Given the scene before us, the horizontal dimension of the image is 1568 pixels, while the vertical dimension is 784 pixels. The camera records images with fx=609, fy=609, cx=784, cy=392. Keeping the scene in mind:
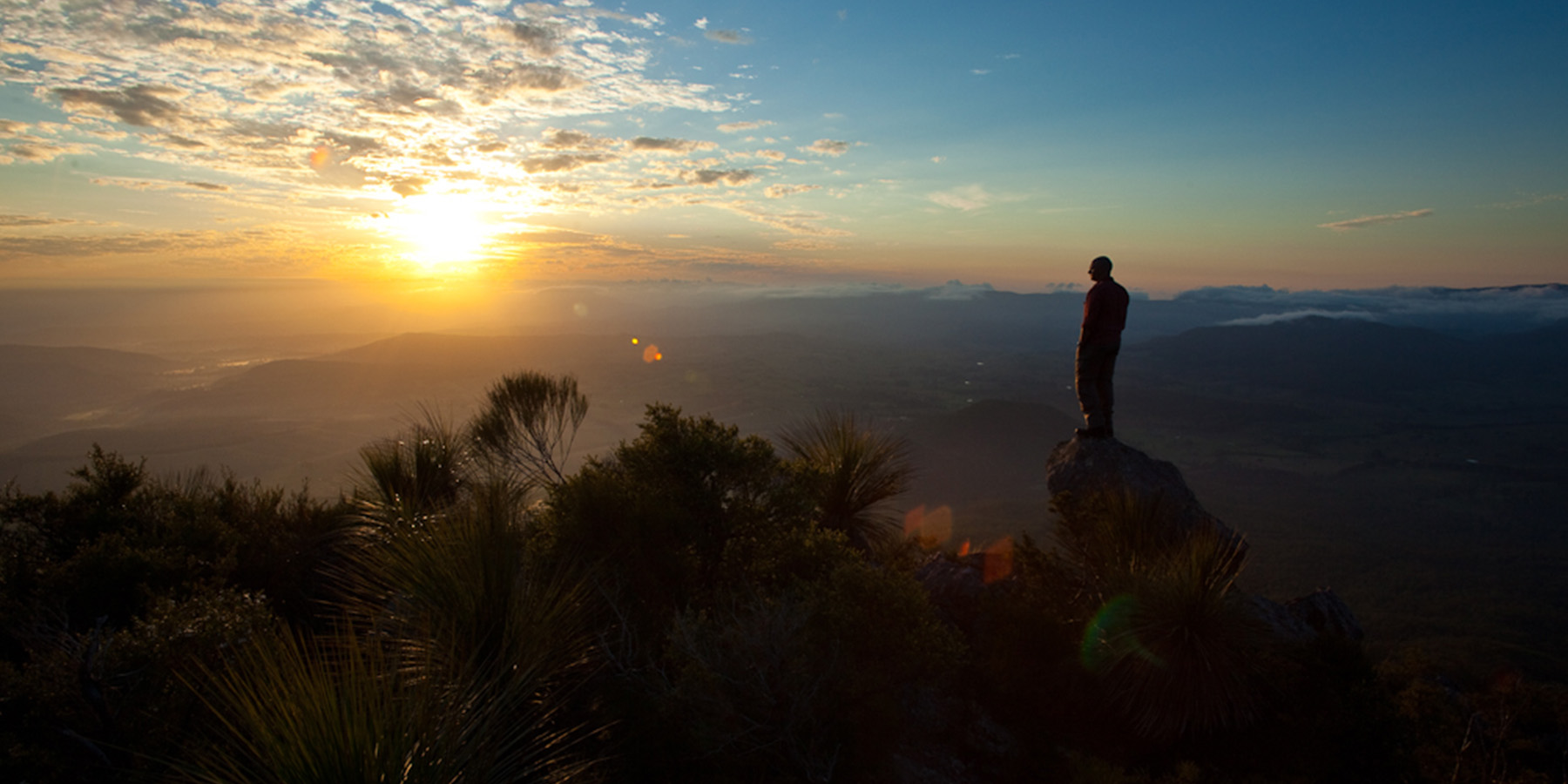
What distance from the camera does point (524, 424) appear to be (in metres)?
7.45

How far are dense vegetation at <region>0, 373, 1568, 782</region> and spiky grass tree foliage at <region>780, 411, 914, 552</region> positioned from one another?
35 cm

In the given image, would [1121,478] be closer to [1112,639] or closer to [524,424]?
[1112,639]

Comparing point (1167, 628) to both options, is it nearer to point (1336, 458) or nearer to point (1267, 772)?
point (1267, 772)

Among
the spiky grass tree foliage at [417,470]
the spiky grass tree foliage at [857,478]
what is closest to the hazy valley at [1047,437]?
the spiky grass tree foliage at [417,470]

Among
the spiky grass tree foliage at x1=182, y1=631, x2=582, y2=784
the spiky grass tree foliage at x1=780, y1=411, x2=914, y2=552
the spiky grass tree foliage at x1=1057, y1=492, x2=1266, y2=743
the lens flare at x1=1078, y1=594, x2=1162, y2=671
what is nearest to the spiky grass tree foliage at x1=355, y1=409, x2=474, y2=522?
the spiky grass tree foliage at x1=780, y1=411, x2=914, y2=552

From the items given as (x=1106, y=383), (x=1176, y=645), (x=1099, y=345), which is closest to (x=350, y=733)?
(x=1176, y=645)

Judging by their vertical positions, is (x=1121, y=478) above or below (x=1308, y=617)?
above

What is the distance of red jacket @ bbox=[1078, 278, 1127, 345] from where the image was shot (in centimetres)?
734

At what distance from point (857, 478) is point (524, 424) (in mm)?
4123

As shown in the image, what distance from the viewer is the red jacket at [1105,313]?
7336mm

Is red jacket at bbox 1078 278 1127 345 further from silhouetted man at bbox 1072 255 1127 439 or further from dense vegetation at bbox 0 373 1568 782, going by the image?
dense vegetation at bbox 0 373 1568 782

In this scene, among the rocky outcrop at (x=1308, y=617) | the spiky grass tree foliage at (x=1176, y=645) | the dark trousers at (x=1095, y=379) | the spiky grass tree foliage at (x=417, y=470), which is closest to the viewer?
the spiky grass tree foliage at (x=1176, y=645)

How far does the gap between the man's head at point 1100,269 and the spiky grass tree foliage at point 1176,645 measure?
333 cm

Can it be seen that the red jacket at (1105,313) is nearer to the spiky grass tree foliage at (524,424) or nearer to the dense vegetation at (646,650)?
the dense vegetation at (646,650)
